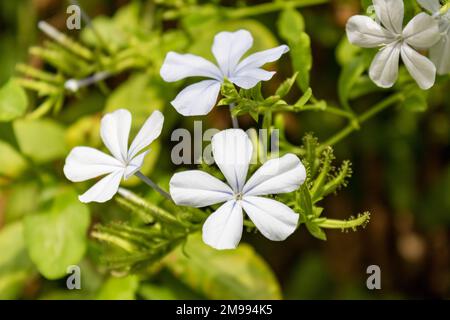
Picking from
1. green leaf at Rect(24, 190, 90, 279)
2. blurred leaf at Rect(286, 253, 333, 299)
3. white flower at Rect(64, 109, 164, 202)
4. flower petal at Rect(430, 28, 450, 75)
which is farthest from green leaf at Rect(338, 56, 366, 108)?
blurred leaf at Rect(286, 253, 333, 299)

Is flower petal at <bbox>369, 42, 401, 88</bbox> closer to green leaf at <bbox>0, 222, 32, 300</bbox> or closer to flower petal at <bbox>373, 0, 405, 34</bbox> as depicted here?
flower petal at <bbox>373, 0, 405, 34</bbox>

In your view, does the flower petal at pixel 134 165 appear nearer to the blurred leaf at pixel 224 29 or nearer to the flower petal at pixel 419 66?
the flower petal at pixel 419 66

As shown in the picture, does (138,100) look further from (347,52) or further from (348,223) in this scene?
(348,223)

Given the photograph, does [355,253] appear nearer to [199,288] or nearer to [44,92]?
[199,288]

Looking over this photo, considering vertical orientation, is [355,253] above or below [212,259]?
above

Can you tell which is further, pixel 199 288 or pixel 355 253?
pixel 355 253

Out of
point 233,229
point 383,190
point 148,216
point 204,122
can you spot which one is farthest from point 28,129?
point 383,190
